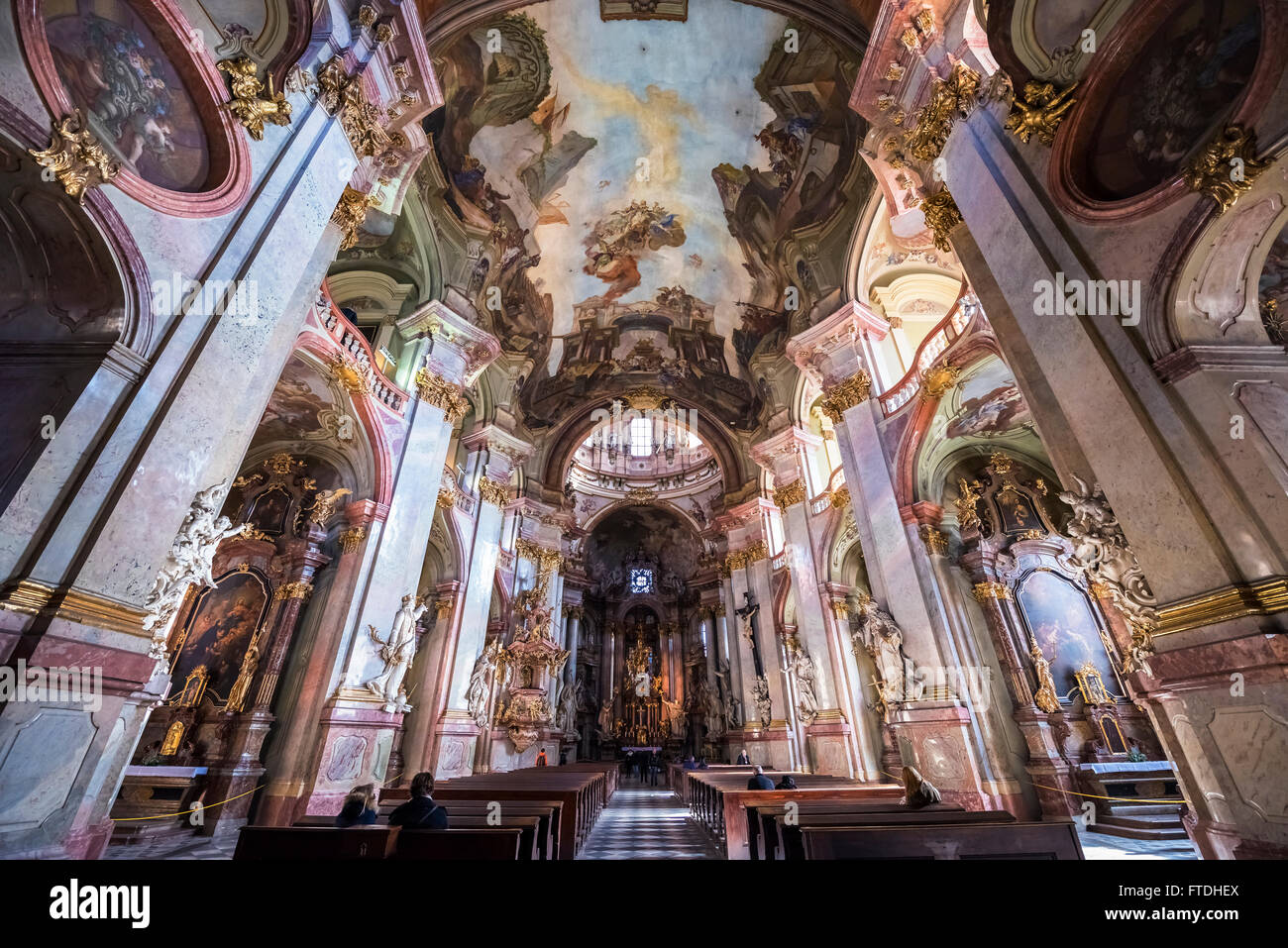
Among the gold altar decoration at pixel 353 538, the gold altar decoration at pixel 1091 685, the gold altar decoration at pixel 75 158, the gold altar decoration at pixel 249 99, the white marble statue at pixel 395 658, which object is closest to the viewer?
the gold altar decoration at pixel 75 158

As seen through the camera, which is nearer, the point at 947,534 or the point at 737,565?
the point at 947,534

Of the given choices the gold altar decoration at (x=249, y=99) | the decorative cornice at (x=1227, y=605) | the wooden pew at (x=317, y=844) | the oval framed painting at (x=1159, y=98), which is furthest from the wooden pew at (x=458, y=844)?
the gold altar decoration at (x=249, y=99)

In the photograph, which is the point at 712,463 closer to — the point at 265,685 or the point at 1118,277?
the point at 265,685

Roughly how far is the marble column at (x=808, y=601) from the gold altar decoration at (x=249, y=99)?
13703 millimetres

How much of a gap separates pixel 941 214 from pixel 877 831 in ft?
24.9

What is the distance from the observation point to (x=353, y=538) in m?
9.96

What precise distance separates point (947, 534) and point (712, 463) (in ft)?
49.7

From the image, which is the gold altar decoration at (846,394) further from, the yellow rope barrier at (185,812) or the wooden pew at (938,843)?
the yellow rope barrier at (185,812)

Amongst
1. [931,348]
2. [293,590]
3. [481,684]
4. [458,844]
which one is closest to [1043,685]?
[931,348]

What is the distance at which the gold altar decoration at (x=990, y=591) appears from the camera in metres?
10.4

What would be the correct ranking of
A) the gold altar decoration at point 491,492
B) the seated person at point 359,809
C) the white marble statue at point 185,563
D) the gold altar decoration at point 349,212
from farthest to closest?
the gold altar decoration at point 491,492
the gold altar decoration at point 349,212
the white marble statue at point 185,563
the seated person at point 359,809

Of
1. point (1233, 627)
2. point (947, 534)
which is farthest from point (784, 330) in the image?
point (1233, 627)

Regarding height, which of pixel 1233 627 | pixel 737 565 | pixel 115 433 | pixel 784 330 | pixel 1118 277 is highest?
pixel 784 330
